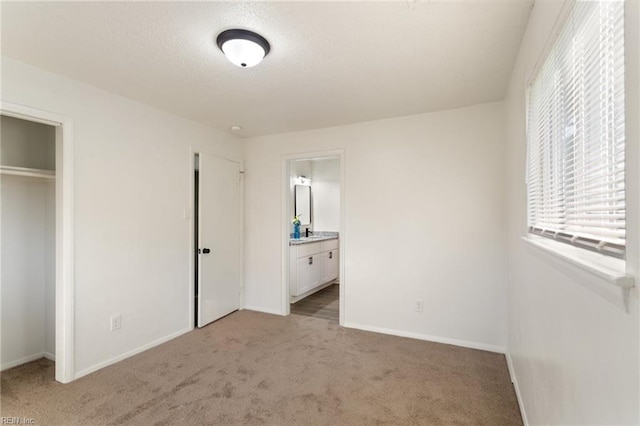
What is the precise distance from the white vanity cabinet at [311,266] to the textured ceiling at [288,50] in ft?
7.88

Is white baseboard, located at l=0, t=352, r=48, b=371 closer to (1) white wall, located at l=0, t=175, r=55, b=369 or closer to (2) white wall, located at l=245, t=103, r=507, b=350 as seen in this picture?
(1) white wall, located at l=0, t=175, r=55, b=369

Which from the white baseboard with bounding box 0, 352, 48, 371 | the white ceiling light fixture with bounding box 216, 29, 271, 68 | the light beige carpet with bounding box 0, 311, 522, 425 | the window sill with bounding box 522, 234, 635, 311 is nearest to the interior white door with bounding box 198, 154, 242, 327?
the light beige carpet with bounding box 0, 311, 522, 425

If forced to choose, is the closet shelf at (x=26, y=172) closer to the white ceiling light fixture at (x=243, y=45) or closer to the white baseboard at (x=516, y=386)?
the white ceiling light fixture at (x=243, y=45)

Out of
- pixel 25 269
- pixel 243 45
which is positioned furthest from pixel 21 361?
pixel 243 45

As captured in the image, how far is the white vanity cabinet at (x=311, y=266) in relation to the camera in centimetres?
464

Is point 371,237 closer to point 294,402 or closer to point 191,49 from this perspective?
point 294,402

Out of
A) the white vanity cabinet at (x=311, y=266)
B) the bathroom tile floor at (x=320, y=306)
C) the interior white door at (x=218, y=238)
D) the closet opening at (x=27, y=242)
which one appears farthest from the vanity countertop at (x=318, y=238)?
the closet opening at (x=27, y=242)

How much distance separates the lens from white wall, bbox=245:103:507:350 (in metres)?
3.05

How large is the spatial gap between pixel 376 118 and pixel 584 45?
98.2 inches

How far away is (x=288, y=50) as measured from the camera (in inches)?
80.7

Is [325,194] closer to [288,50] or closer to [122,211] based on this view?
[122,211]

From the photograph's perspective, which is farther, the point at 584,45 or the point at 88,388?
the point at 88,388

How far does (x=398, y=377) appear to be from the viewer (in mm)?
2508

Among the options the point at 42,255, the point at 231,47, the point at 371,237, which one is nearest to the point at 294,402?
the point at 371,237
